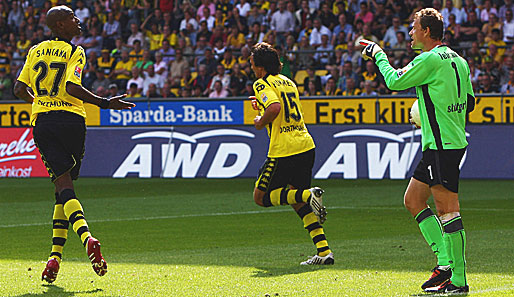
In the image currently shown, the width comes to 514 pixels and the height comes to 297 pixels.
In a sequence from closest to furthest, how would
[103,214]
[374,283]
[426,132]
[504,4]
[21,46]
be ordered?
[426,132] < [374,283] < [103,214] < [504,4] < [21,46]

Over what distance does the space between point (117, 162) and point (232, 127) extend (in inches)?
110

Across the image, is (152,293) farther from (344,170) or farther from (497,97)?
(497,97)

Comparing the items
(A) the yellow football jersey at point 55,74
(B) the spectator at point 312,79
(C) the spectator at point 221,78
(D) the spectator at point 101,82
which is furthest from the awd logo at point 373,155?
(A) the yellow football jersey at point 55,74

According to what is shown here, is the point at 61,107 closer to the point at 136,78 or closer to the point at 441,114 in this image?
the point at 441,114

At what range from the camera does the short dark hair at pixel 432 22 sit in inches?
277

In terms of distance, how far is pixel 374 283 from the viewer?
7.64 metres

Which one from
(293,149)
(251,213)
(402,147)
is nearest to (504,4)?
(402,147)

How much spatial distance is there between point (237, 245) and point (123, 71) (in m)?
18.4

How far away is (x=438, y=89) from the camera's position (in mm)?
7039

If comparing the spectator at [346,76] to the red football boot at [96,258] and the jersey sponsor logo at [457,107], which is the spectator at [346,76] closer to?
the jersey sponsor logo at [457,107]

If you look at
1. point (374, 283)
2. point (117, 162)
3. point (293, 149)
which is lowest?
point (117, 162)

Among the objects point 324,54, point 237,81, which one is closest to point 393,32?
point 324,54

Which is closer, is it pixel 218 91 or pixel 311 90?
pixel 311 90

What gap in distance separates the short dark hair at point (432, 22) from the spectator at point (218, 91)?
18292mm
